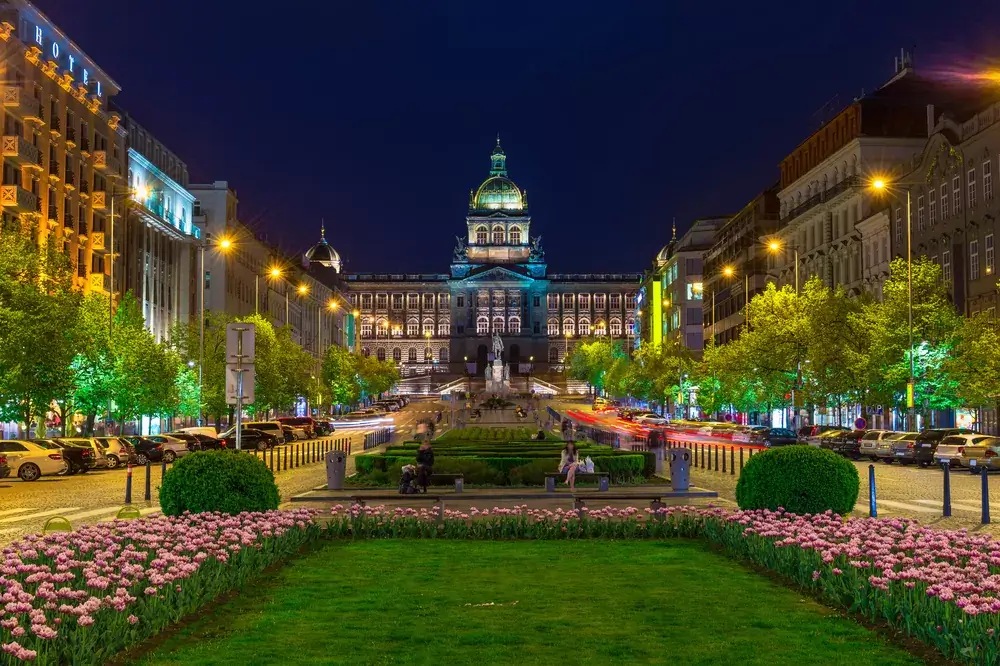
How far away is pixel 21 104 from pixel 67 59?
12596 mm

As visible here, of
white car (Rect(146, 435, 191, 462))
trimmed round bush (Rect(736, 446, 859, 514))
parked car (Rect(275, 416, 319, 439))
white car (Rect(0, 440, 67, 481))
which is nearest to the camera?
trimmed round bush (Rect(736, 446, 859, 514))

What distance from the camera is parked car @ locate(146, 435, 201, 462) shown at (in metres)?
49.2

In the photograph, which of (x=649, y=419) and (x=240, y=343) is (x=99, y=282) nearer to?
(x=649, y=419)

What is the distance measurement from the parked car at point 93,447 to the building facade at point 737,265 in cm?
5890

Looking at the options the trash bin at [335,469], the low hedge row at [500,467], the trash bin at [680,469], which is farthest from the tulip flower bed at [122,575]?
the low hedge row at [500,467]

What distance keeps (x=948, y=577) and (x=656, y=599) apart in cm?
304

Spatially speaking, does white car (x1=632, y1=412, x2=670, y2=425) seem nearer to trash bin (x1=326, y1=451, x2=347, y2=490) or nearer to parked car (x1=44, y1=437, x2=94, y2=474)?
parked car (x1=44, y1=437, x2=94, y2=474)

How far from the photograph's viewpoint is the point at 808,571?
1480 cm

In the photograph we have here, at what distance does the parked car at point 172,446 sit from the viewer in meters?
49.2

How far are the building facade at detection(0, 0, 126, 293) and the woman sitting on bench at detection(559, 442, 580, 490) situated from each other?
95.2 feet

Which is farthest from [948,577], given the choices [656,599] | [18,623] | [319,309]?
[319,309]

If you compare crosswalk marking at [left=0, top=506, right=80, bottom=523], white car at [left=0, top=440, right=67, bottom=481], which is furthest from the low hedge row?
white car at [left=0, top=440, right=67, bottom=481]

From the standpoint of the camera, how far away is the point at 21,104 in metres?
58.6

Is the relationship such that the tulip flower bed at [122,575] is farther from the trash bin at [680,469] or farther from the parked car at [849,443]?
the parked car at [849,443]
